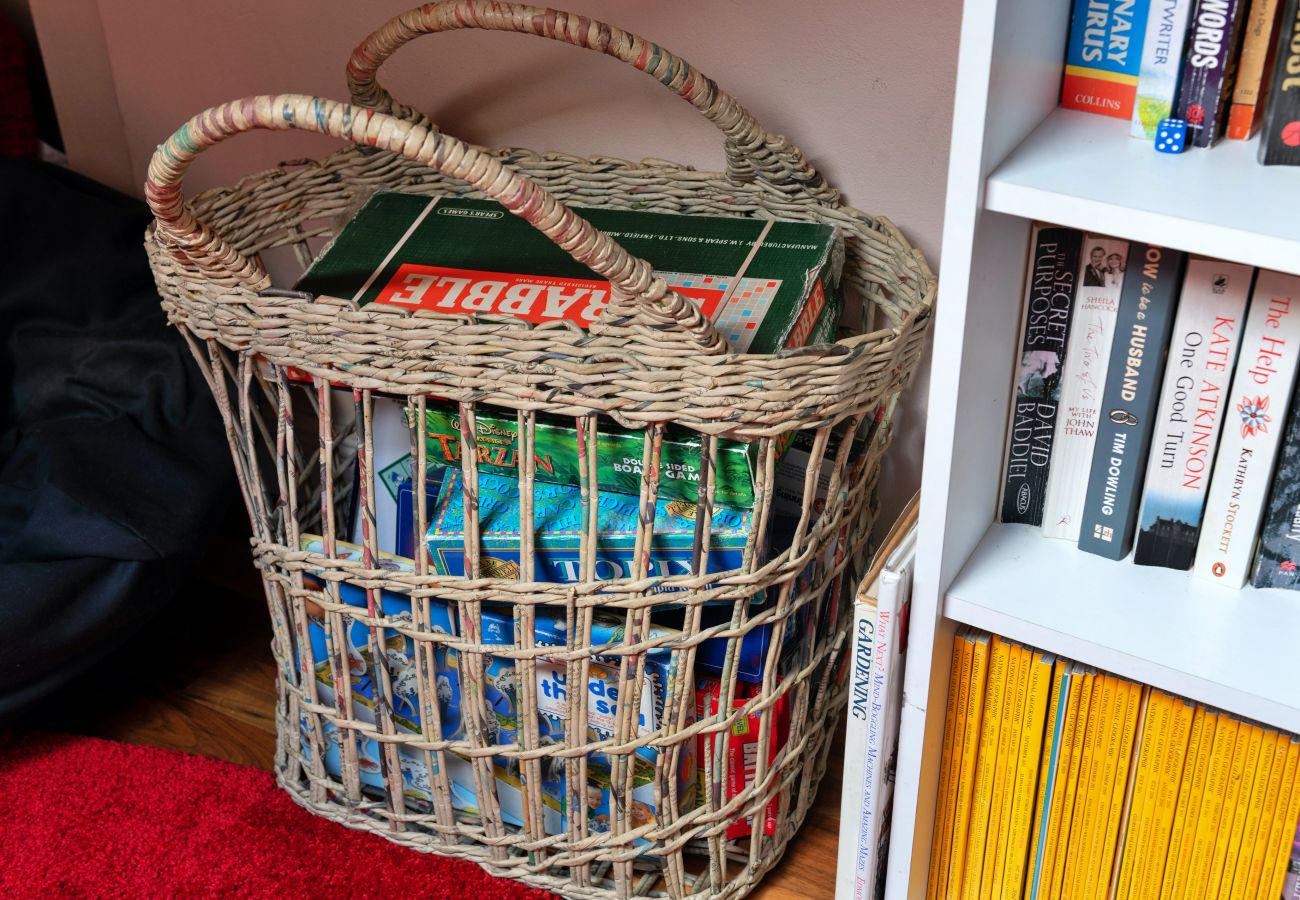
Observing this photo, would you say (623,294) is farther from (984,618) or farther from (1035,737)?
(1035,737)

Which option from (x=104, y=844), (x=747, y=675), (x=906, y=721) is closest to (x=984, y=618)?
(x=906, y=721)

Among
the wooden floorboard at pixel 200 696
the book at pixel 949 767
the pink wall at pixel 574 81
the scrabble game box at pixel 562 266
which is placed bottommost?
the wooden floorboard at pixel 200 696

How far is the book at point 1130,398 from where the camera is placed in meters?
0.73

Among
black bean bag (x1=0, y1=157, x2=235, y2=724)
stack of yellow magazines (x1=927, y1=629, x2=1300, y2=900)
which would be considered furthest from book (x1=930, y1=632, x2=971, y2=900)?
black bean bag (x1=0, y1=157, x2=235, y2=724)

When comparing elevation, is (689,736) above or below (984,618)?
below

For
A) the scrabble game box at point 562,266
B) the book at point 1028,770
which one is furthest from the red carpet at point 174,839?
the scrabble game box at point 562,266

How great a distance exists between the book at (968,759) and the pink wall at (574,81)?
36 cm

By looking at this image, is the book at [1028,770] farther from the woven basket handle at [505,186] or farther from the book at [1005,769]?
the woven basket handle at [505,186]

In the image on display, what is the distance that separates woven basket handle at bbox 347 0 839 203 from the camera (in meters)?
0.98

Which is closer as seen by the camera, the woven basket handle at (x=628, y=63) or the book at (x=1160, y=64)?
the book at (x=1160, y=64)

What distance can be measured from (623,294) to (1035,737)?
0.42 m

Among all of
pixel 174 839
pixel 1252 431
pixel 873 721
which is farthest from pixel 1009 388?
pixel 174 839

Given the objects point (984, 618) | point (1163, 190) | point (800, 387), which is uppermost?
point (1163, 190)

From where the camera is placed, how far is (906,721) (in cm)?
85
